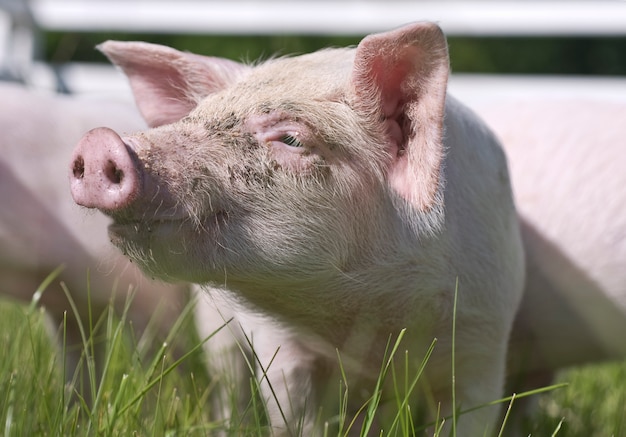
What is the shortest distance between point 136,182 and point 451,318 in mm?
762

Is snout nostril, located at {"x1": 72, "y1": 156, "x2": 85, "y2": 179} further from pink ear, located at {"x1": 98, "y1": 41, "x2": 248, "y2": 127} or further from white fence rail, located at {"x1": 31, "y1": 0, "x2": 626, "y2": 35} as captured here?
white fence rail, located at {"x1": 31, "y1": 0, "x2": 626, "y2": 35}

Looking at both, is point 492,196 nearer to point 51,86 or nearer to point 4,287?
point 4,287

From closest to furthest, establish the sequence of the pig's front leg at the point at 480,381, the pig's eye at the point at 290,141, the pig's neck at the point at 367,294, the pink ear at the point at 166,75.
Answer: the pig's eye at the point at 290,141, the pig's neck at the point at 367,294, the pig's front leg at the point at 480,381, the pink ear at the point at 166,75

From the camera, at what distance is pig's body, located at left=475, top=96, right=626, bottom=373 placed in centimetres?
273

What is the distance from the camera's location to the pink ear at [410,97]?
1.85 meters

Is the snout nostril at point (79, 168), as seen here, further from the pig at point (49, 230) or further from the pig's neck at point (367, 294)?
the pig at point (49, 230)

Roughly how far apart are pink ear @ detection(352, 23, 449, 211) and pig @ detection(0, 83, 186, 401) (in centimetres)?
104

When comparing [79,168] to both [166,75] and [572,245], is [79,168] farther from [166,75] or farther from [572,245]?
[572,245]

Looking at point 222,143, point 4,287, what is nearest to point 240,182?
point 222,143

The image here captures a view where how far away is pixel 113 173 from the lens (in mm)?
1679

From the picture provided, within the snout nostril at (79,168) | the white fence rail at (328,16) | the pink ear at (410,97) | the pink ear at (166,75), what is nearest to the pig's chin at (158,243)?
the snout nostril at (79,168)

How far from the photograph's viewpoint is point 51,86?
6.14 meters

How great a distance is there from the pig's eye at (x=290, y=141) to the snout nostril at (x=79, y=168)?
0.37 meters

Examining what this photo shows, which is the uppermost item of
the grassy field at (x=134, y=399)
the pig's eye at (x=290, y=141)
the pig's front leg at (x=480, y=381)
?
the pig's eye at (x=290, y=141)
